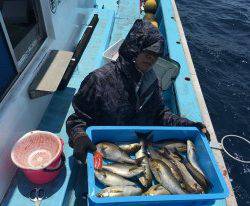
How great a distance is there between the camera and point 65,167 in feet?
11.5

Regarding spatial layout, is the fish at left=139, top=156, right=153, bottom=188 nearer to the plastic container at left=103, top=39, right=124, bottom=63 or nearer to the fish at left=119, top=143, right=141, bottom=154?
the fish at left=119, top=143, right=141, bottom=154

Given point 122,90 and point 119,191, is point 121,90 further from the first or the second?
point 119,191

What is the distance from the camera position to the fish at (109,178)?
2.84 m

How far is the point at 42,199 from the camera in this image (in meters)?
3.13

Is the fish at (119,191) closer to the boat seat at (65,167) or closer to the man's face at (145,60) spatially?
the boat seat at (65,167)

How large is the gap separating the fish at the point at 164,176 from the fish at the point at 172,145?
26 centimetres

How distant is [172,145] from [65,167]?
1.26m

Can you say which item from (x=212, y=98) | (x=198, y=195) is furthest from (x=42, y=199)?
(x=212, y=98)

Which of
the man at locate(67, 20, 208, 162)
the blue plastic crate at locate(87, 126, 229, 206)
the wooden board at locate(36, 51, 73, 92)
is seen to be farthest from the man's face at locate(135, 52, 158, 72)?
the wooden board at locate(36, 51, 73, 92)

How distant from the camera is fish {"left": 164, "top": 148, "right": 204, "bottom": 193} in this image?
2938 mm

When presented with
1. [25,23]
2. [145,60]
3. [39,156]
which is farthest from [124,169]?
[25,23]

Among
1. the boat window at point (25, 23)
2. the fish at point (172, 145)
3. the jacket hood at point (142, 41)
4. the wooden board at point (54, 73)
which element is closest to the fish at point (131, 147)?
the fish at point (172, 145)

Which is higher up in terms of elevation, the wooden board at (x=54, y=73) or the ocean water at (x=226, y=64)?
the wooden board at (x=54, y=73)

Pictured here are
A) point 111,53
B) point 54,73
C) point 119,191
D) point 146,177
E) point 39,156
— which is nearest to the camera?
point 119,191
